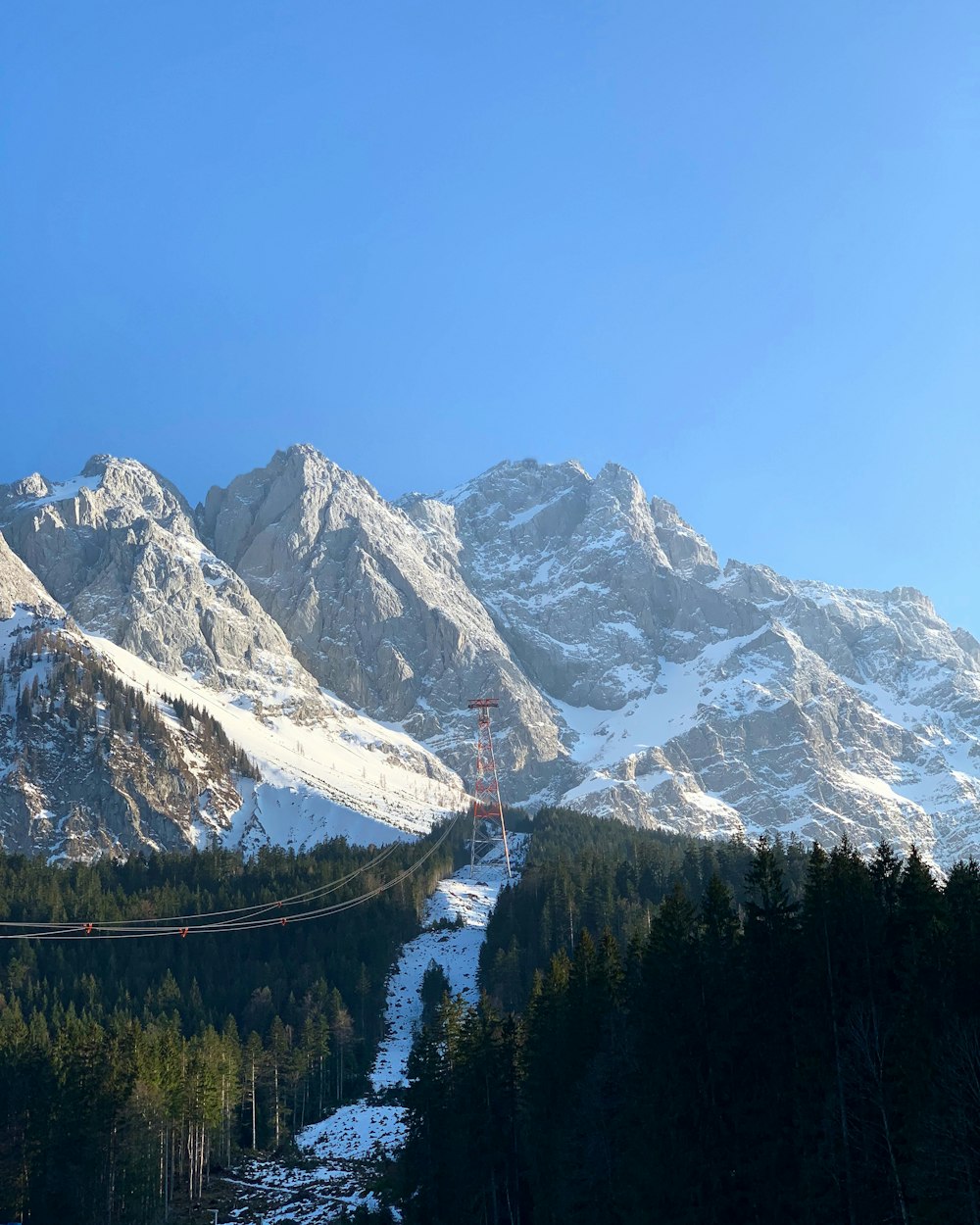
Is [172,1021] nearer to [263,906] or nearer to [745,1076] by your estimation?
[263,906]

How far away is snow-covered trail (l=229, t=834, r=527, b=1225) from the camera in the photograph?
68.8 metres

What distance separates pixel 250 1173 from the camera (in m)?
78.4

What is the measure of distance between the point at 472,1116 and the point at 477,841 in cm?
12256

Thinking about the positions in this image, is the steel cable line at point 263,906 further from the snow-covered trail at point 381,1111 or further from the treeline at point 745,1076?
the treeline at point 745,1076

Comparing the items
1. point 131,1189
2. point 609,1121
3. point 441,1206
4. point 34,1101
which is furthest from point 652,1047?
point 34,1101

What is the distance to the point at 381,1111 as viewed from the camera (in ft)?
313

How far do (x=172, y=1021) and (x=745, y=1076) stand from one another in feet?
208

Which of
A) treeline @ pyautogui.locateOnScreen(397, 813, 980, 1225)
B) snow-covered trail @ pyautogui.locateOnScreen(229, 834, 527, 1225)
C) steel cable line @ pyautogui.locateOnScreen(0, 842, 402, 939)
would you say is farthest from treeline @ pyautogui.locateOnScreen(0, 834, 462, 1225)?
treeline @ pyautogui.locateOnScreen(397, 813, 980, 1225)

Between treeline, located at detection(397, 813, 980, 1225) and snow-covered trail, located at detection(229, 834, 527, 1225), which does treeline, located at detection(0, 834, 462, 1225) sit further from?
treeline, located at detection(397, 813, 980, 1225)

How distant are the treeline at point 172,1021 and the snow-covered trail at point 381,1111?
7.05ft

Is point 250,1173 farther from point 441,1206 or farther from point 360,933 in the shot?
point 360,933

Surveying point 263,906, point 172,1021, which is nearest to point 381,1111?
point 172,1021

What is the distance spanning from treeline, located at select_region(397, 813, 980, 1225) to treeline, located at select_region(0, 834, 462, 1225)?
17.9 metres

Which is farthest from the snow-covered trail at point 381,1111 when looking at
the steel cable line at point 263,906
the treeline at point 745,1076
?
the steel cable line at point 263,906
